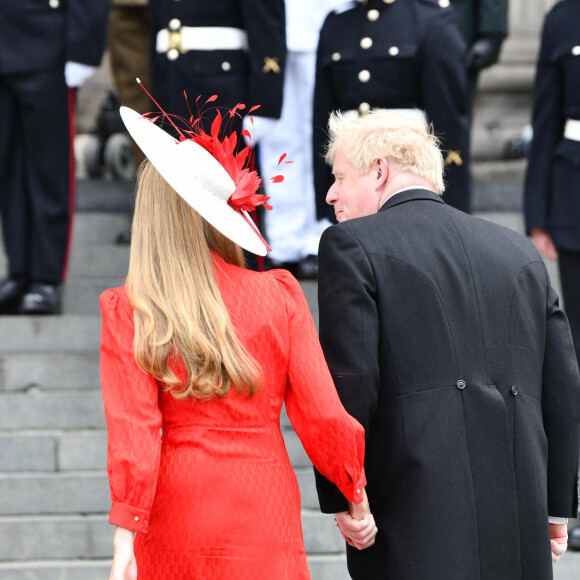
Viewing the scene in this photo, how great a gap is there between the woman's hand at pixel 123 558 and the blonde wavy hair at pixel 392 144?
1065mm

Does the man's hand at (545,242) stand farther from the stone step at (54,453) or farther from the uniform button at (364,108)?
the stone step at (54,453)

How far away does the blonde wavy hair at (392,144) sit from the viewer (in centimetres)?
287

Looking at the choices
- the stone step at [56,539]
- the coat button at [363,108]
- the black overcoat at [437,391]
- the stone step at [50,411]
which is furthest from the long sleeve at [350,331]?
the coat button at [363,108]

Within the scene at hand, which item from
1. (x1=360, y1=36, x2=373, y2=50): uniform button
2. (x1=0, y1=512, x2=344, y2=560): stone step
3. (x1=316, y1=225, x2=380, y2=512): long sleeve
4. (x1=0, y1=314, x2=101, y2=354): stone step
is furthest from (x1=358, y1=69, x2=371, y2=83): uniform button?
(x1=316, y1=225, x2=380, y2=512): long sleeve

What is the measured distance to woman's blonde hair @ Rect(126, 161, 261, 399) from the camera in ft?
8.24

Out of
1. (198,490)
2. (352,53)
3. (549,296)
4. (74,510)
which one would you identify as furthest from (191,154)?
(352,53)

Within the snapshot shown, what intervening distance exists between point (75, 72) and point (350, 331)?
304 cm

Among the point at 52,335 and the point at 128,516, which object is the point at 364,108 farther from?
the point at 128,516

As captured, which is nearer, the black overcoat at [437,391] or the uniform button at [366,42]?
the black overcoat at [437,391]

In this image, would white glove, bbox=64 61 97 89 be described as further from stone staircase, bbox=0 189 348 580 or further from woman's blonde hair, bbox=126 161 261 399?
woman's blonde hair, bbox=126 161 261 399

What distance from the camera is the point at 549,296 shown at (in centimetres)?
296

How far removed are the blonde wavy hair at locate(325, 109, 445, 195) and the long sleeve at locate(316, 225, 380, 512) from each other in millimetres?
226

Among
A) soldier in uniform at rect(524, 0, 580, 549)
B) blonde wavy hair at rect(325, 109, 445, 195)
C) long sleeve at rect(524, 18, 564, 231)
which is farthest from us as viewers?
long sleeve at rect(524, 18, 564, 231)

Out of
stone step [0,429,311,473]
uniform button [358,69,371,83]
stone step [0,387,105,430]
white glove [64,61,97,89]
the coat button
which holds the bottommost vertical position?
stone step [0,429,311,473]
